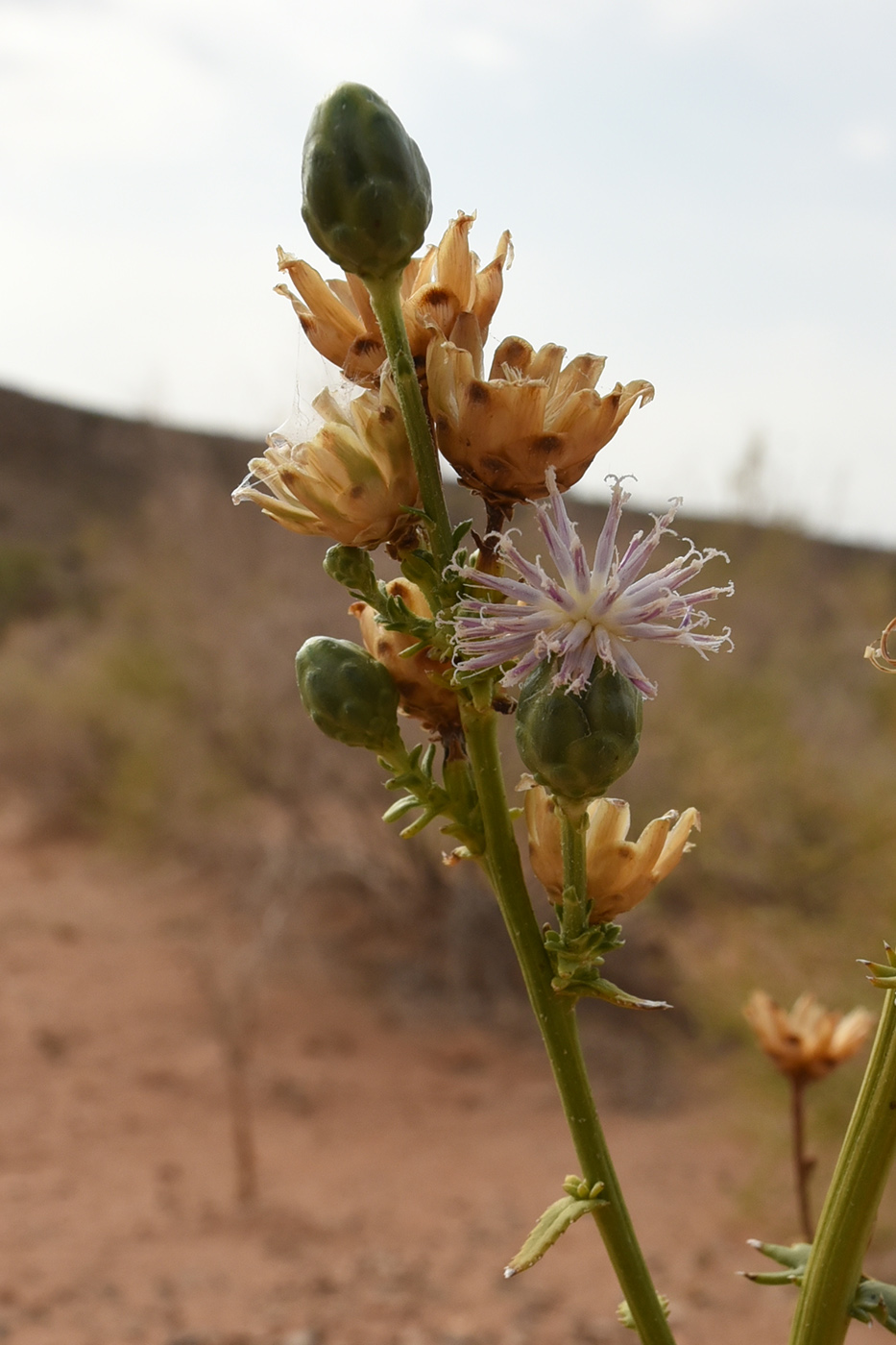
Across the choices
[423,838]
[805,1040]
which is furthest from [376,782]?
[805,1040]

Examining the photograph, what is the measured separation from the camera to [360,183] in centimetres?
79

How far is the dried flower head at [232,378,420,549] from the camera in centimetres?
80

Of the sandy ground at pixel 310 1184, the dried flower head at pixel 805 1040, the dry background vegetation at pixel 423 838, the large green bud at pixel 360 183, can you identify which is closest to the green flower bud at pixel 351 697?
the large green bud at pixel 360 183

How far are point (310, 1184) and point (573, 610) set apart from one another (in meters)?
6.98

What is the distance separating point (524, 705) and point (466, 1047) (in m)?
8.44

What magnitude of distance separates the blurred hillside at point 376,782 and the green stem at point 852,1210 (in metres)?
4.17

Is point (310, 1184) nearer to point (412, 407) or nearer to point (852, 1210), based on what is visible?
point (852, 1210)

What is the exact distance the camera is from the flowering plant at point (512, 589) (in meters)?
0.78

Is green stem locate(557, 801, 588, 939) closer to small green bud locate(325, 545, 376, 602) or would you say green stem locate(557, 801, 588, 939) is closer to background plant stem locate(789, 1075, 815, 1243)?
small green bud locate(325, 545, 376, 602)

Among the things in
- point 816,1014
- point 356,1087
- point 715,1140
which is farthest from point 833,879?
point 816,1014

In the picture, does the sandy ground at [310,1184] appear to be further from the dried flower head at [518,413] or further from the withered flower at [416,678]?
the dried flower head at [518,413]

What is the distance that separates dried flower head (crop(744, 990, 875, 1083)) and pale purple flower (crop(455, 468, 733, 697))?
4.24 feet

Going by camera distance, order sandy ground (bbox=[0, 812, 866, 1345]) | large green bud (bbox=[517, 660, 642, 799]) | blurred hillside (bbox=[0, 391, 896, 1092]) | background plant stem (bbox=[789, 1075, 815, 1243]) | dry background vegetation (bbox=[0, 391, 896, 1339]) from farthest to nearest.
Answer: blurred hillside (bbox=[0, 391, 896, 1092]), dry background vegetation (bbox=[0, 391, 896, 1339]), sandy ground (bbox=[0, 812, 866, 1345]), background plant stem (bbox=[789, 1075, 815, 1243]), large green bud (bbox=[517, 660, 642, 799])

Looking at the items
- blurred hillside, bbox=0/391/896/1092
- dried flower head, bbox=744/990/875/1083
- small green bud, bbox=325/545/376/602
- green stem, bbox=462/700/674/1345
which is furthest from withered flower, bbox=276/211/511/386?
blurred hillside, bbox=0/391/896/1092
